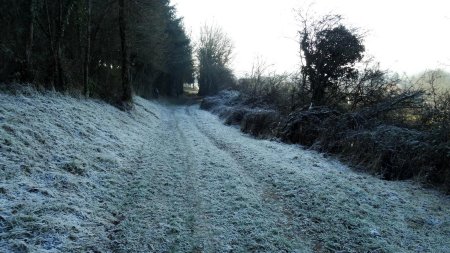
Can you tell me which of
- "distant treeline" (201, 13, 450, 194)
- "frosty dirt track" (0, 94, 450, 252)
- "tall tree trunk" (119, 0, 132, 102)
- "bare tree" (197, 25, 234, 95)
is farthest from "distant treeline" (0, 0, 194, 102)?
"bare tree" (197, 25, 234, 95)

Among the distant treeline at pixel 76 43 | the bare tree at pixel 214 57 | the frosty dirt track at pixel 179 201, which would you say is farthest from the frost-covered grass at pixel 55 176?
the bare tree at pixel 214 57

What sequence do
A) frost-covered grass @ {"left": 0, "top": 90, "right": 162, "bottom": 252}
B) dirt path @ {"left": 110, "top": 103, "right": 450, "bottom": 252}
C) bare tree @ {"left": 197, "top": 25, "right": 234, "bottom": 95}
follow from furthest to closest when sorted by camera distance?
bare tree @ {"left": 197, "top": 25, "right": 234, "bottom": 95} → dirt path @ {"left": 110, "top": 103, "right": 450, "bottom": 252} → frost-covered grass @ {"left": 0, "top": 90, "right": 162, "bottom": 252}

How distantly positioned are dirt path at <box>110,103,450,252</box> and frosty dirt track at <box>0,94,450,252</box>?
0.02 m

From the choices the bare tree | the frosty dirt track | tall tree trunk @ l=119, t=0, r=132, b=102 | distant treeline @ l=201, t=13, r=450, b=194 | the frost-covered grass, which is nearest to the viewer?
the frost-covered grass

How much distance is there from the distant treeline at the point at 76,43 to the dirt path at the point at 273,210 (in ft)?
17.9

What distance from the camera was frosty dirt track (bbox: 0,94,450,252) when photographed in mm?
4320

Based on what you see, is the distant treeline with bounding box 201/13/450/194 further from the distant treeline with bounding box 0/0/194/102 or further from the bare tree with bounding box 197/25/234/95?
the bare tree with bounding box 197/25/234/95

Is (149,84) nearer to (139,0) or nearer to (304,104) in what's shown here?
(139,0)

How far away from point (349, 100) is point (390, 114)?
11.9ft

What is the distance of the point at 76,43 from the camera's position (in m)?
15.2

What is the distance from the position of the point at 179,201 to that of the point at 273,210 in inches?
71.8

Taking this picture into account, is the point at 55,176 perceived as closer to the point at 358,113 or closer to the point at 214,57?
the point at 358,113

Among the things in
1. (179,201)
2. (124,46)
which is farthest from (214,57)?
(179,201)

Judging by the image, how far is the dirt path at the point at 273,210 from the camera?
4566mm
